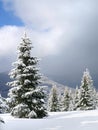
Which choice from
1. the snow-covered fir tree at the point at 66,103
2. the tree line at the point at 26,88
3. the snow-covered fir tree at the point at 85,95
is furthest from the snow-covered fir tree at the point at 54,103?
the tree line at the point at 26,88

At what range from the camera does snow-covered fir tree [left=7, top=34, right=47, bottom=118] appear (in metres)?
29.5

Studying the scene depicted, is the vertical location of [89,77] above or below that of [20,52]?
above

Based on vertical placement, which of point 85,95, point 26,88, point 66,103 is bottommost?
point 26,88

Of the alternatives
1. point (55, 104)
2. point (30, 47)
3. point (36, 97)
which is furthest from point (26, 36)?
point (55, 104)

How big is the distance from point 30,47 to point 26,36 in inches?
45.4

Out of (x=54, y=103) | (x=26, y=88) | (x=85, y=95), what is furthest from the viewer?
(x=54, y=103)

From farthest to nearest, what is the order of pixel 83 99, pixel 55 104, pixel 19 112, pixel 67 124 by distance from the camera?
pixel 55 104 < pixel 83 99 < pixel 19 112 < pixel 67 124

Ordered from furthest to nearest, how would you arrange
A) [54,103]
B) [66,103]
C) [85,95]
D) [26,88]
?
[66,103], [54,103], [85,95], [26,88]

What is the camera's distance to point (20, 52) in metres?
30.8

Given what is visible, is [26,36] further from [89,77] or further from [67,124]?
[89,77]

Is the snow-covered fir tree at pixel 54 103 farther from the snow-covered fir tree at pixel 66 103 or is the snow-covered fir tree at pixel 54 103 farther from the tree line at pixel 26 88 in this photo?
the tree line at pixel 26 88

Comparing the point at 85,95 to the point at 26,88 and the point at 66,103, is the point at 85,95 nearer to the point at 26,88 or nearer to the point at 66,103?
the point at 66,103

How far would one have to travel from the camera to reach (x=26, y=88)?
3012 cm

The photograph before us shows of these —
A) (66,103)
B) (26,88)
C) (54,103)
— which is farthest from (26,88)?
(66,103)
